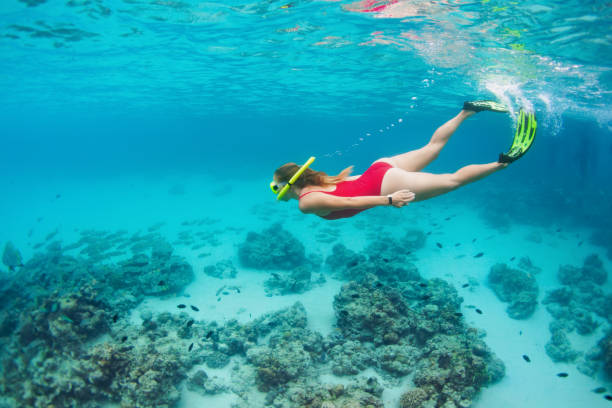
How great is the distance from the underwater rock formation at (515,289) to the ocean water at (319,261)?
0.07 metres

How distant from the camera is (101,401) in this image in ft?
18.8

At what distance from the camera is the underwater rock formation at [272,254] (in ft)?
45.0

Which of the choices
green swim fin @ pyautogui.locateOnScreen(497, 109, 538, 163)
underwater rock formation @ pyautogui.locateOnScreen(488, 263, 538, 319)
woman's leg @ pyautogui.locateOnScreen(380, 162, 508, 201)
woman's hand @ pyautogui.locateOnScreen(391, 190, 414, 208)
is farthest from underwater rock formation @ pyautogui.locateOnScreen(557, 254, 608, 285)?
woman's hand @ pyautogui.locateOnScreen(391, 190, 414, 208)

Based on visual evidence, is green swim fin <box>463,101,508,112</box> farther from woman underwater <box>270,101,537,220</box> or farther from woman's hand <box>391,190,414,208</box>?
woman's hand <box>391,190,414,208</box>

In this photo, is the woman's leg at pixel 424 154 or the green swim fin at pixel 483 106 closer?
the woman's leg at pixel 424 154

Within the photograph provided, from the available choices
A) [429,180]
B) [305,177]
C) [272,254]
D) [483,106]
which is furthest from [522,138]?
[272,254]

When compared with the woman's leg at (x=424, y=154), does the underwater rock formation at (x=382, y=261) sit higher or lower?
lower

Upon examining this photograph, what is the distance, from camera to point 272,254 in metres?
13.6

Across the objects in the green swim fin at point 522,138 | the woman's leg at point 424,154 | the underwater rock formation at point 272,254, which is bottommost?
the underwater rock formation at point 272,254

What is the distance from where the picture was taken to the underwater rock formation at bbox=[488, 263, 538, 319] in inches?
435

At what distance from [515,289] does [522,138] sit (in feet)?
33.1

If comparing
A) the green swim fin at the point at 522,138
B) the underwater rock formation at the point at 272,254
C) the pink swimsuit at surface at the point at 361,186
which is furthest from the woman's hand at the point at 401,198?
the underwater rock formation at the point at 272,254

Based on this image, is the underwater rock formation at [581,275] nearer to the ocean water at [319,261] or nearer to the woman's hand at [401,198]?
the ocean water at [319,261]

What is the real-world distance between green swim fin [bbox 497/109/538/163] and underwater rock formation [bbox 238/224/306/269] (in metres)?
10.4
